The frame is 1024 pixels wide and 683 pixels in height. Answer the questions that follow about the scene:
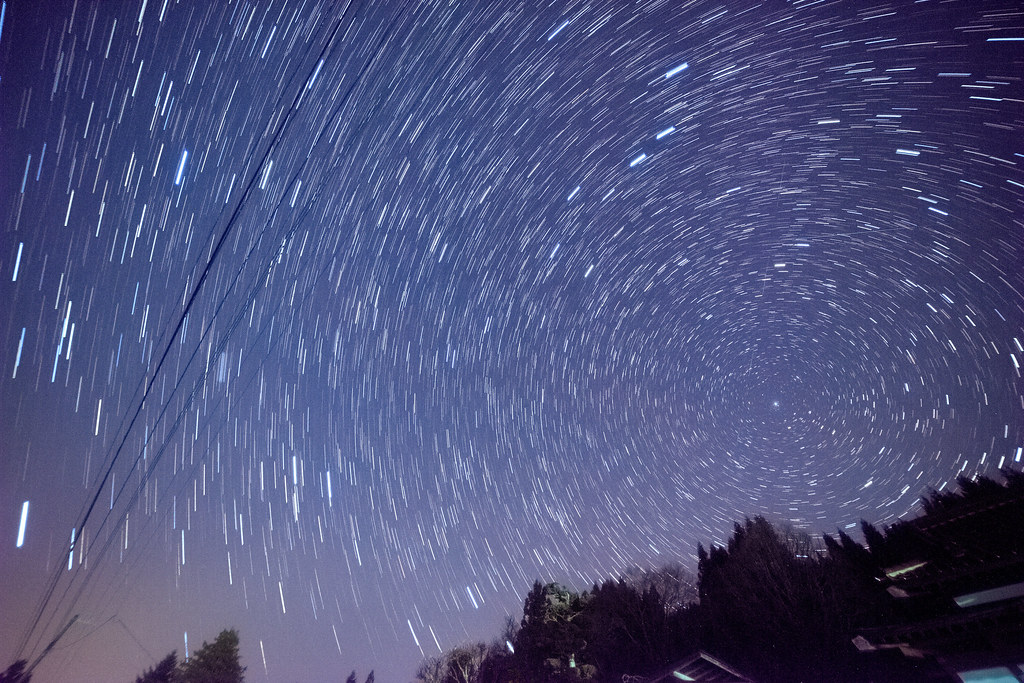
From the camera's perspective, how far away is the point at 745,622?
23.0 metres

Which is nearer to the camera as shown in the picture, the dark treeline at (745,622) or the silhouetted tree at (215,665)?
the dark treeline at (745,622)

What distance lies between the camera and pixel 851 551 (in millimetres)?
23062

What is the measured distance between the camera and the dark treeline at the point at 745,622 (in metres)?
18.7

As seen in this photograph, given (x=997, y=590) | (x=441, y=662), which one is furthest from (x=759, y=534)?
(x=441, y=662)

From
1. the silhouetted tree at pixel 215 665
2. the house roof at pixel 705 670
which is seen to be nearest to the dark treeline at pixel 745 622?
the house roof at pixel 705 670

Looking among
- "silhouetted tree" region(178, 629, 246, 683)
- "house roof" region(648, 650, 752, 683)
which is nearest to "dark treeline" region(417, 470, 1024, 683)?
"house roof" region(648, 650, 752, 683)

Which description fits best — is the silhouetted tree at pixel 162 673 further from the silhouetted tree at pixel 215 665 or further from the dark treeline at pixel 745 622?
the dark treeline at pixel 745 622

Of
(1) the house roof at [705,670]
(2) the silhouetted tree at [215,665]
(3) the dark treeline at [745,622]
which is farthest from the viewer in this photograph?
(2) the silhouetted tree at [215,665]

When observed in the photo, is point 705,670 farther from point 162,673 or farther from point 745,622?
point 162,673

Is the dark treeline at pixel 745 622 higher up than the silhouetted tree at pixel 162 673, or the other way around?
the silhouetted tree at pixel 162 673

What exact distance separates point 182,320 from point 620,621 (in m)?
30.4

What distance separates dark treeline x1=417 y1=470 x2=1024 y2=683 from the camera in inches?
736

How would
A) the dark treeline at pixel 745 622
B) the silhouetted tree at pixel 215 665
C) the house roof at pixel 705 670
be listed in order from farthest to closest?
the silhouetted tree at pixel 215 665, the dark treeline at pixel 745 622, the house roof at pixel 705 670

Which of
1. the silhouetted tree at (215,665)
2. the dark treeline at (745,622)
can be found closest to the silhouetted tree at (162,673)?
the silhouetted tree at (215,665)
